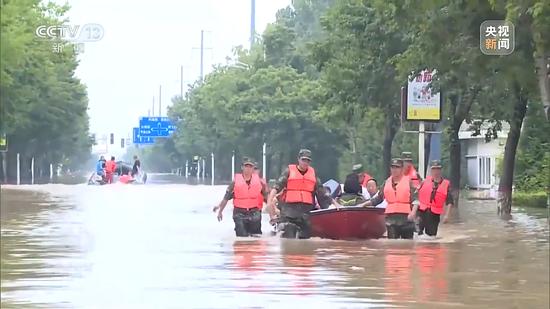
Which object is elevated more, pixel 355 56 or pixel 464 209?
pixel 355 56

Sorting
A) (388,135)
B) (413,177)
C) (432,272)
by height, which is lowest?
(432,272)

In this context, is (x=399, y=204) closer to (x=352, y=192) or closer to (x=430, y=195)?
(x=430, y=195)

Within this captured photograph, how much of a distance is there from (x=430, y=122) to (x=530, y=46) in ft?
45.5

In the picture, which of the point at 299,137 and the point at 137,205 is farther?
the point at 299,137

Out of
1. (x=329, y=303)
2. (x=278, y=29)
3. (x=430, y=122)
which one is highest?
(x=278, y=29)

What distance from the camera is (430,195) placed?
20.0 m

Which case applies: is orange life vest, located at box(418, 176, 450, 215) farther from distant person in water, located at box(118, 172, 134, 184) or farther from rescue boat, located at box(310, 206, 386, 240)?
distant person in water, located at box(118, 172, 134, 184)

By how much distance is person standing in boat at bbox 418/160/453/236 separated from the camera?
65.5 feet

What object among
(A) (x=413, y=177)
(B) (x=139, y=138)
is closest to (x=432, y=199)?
(A) (x=413, y=177)

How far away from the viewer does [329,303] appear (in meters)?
11.4

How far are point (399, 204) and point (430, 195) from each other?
1.61 m

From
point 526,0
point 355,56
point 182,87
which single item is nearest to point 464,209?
point 355,56

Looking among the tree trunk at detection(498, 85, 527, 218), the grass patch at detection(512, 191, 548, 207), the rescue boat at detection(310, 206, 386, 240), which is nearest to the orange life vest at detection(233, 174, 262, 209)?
the rescue boat at detection(310, 206, 386, 240)

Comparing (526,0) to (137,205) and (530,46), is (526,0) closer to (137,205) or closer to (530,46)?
(530,46)
